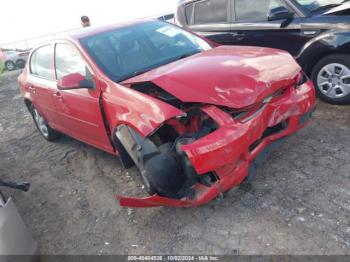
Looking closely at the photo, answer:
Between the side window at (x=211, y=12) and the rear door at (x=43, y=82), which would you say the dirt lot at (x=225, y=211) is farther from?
the side window at (x=211, y=12)

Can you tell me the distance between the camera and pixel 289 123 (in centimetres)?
316

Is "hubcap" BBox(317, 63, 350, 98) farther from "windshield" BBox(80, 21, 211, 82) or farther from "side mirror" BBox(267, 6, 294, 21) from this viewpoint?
"windshield" BBox(80, 21, 211, 82)

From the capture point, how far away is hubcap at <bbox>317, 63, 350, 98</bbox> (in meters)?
4.37

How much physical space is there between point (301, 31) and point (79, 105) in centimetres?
314

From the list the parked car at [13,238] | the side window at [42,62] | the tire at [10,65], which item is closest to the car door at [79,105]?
the side window at [42,62]

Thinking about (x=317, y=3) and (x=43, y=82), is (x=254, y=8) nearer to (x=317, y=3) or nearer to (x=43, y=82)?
(x=317, y=3)

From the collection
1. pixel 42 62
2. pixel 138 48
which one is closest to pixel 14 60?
pixel 42 62

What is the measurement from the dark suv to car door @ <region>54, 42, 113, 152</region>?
2.64 metres

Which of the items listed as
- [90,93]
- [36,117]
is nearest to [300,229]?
[90,93]

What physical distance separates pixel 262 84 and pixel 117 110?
1336 millimetres

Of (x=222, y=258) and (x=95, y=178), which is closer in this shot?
(x=222, y=258)

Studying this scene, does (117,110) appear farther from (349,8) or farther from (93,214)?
(349,8)

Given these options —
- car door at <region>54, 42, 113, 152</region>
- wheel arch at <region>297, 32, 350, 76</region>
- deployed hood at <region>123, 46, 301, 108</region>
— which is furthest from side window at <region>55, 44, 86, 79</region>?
wheel arch at <region>297, 32, 350, 76</region>

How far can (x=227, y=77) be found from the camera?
289 cm
